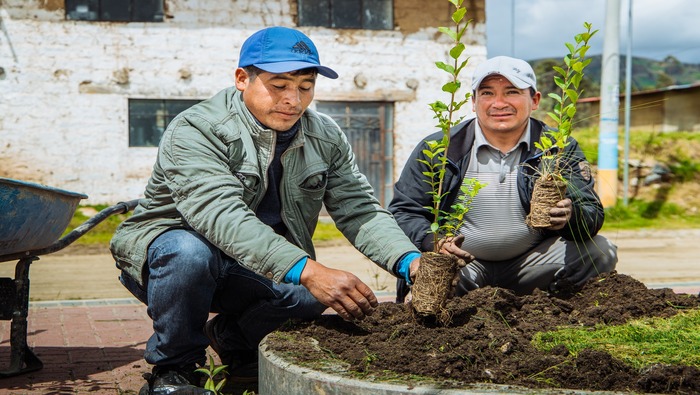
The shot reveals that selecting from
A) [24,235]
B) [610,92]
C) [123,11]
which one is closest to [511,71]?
[24,235]

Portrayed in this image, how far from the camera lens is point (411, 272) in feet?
11.5

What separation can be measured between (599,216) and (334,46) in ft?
37.5

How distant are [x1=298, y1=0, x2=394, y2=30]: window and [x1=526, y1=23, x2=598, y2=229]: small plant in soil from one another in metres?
11.7

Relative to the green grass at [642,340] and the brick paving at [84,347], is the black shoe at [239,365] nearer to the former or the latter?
the brick paving at [84,347]

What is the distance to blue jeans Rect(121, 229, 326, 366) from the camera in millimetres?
3365

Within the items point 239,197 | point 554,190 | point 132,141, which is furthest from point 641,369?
point 132,141

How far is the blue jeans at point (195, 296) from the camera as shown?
3.37 metres

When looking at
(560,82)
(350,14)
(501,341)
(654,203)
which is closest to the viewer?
(501,341)

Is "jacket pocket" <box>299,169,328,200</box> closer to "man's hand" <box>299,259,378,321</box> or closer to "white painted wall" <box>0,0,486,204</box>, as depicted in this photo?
"man's hand" <box>299,259,378,321</box>

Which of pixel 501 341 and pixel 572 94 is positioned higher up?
pixel 572 94

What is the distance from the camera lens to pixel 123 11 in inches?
577

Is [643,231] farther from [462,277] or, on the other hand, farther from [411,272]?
[411,272]

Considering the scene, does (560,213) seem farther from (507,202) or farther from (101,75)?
(101,75)

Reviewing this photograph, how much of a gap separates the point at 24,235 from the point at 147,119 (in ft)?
36.9
